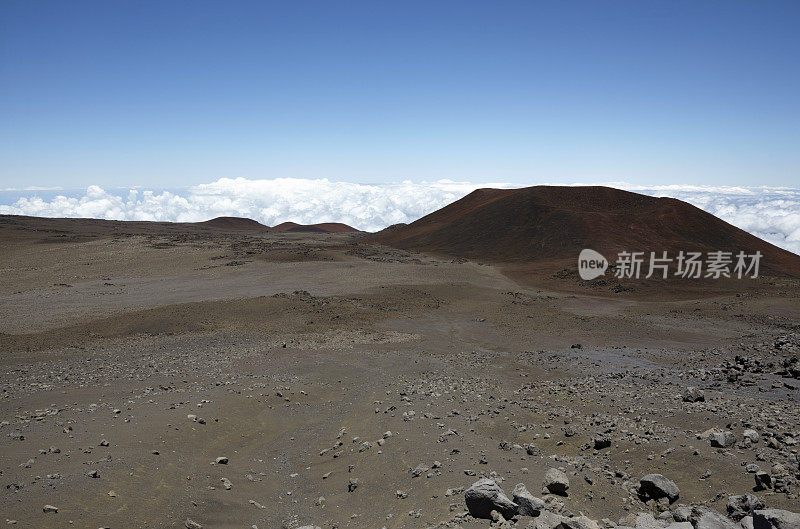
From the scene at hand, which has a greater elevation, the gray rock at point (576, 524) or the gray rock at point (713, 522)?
the gray rock at point (713, 522)

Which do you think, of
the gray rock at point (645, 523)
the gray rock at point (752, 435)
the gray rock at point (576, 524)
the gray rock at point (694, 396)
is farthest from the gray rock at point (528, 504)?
the gray rock at point (694, 396)

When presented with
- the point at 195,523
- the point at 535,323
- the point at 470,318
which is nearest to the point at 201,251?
the point at 470,318

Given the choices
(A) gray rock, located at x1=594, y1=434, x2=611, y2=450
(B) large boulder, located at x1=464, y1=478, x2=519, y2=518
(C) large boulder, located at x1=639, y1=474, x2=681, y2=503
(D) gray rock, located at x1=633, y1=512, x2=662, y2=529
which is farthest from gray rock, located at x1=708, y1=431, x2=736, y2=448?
(B) large boulder, located at x1=464, y1=478, x2=519, y2=518

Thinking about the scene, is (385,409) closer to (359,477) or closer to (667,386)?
(359,477)

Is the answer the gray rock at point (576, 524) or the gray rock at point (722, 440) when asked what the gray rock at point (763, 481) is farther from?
the gray rock at point (576, 524)

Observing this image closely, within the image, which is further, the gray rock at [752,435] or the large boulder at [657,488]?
the gray rock at [752,435]

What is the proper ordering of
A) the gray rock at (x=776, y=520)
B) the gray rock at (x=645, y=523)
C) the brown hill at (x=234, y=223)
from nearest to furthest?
the gray rock at (x=776, y=520)
the gray rock at (x=645, y=523)
the brown hill at (x=234, y=223)

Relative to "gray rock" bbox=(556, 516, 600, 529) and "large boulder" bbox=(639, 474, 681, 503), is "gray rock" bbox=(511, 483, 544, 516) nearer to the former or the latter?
"gray rock" bbox=(556, 516, 600, 529)
